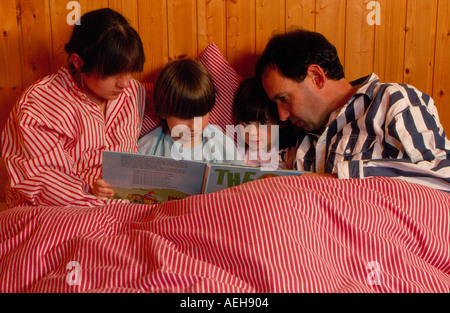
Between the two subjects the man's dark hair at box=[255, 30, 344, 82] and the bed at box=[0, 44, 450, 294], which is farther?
the man's dark hair at box=[255, 30, 344, 82]

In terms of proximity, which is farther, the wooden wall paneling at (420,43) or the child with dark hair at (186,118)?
the wooden wall paneling at (420,43)

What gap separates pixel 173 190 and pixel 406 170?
0.66 m

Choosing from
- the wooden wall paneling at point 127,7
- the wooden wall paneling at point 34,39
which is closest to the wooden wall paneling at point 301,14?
the wooden wall paneling at point 127,7

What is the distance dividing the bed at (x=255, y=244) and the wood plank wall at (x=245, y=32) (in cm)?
78

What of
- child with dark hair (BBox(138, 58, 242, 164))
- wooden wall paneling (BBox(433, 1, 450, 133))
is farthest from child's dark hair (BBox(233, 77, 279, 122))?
wooden wall paneling (BBox(433, 1, 450, 133))

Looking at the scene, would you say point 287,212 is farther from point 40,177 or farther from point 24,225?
point 40,177

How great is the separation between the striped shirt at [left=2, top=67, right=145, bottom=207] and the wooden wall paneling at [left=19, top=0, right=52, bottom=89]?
0.33 m

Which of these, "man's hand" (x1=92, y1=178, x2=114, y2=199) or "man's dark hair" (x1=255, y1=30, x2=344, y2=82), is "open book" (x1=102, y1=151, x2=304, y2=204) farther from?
"man's dark hair" (x1=255, y1=30, x2=344, y2=82)

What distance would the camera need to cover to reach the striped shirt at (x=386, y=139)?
1.16 meters

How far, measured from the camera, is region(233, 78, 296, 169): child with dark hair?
1428 mm

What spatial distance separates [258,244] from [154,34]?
1041 millimetres

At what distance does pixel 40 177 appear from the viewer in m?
1.19

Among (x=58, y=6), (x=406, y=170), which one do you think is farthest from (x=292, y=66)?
(x=58, y=6)

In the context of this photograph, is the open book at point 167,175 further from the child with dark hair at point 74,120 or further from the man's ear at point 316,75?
the man's ear at point 316,75
